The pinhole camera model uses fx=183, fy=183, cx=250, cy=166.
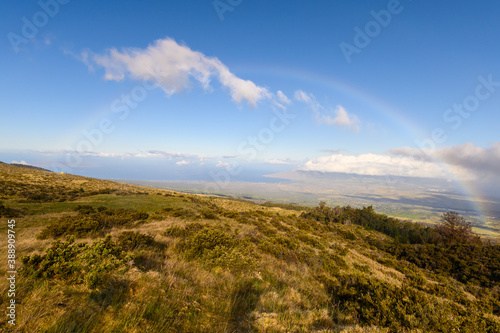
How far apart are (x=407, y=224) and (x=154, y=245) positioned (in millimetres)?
37486

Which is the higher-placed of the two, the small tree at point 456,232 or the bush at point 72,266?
Answer: the bush at point 72,266

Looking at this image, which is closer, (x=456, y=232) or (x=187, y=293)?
(x=187, y=293)

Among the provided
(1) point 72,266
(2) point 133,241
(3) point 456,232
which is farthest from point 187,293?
(3) point 456,232

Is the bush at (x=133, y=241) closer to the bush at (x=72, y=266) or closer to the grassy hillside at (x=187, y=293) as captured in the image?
the grassy hillside at (x=187, y=293)

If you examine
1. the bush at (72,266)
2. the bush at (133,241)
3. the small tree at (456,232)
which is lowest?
the small tree at (456,232)

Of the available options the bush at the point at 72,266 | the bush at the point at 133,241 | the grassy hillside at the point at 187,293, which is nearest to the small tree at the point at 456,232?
the grassy hillside at the point at 187,293

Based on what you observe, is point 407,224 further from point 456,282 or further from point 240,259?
point 240,259

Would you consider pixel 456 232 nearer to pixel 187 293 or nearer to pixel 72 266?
pixel 187 293

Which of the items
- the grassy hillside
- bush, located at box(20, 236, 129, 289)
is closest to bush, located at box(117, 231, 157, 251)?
the grassy hillside

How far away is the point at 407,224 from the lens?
2992 cm

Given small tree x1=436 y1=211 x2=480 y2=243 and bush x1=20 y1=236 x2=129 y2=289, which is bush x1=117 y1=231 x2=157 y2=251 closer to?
bush x1=20 y1=236 x2=129 y2=289

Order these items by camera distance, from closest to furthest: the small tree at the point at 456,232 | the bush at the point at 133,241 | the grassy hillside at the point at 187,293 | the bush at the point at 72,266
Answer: the grassy hillside at the point at 187,293 < the bush at the point at 72,266 < the bush at the point at 133,241 < the small tree at the point at 456,232

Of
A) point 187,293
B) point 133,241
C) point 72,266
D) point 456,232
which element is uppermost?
point 72,266

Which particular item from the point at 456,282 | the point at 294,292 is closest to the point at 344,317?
the point at 294,292
